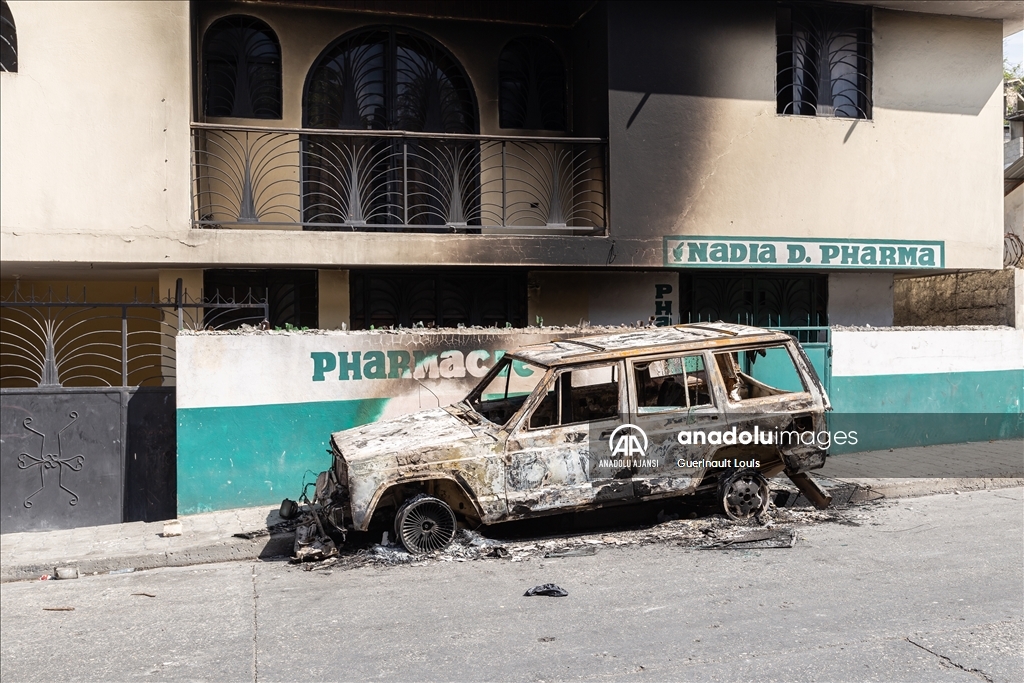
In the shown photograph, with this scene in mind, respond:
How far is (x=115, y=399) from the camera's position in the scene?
8258mm

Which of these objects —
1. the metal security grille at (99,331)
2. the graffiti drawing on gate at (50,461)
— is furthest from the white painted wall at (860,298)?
the graffiti drawing on gate at (50,461)

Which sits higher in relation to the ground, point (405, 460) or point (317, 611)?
point (405, 460)

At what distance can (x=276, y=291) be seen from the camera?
1077cm

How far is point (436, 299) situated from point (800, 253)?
4.79 metres

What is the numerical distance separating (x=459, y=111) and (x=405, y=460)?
249 inches

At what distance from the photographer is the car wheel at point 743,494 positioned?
7.20m

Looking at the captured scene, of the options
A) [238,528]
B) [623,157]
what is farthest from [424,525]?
[623,157]

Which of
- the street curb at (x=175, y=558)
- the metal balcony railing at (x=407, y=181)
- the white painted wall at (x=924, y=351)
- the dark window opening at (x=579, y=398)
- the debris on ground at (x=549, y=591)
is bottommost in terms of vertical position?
the street curb at (x=175, y=558)

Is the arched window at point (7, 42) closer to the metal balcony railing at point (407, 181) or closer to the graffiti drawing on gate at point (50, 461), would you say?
the metal balcony railing at point (407, 181)

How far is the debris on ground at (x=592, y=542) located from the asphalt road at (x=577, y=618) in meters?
0.15

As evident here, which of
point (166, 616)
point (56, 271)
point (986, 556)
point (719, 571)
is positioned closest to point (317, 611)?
point (166, 616)

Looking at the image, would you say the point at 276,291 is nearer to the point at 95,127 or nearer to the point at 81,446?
the point at 95,127

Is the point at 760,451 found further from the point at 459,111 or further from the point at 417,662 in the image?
the point at 459,111

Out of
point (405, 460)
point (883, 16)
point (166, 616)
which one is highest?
point (883, 16)
